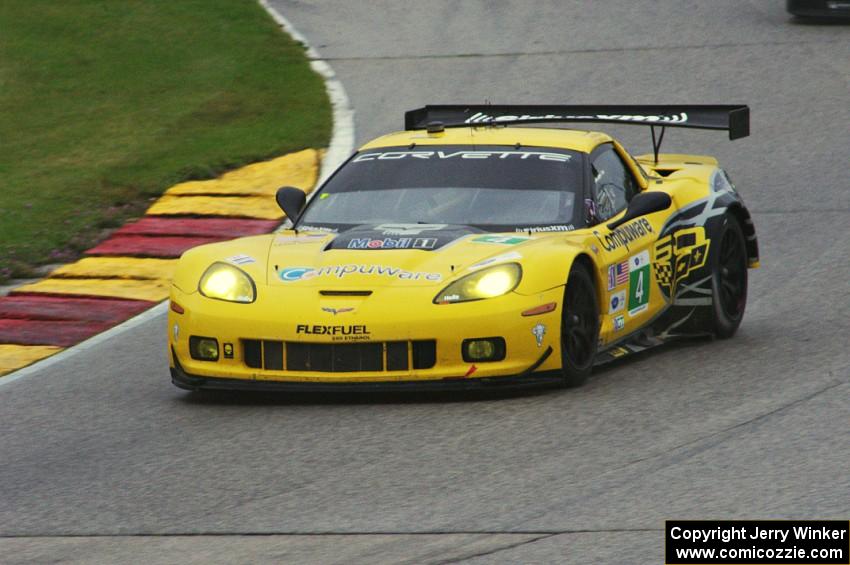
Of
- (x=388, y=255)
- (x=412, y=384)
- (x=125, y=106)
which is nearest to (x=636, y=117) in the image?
(x=388, y=255)

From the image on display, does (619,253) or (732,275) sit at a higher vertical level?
(619,253)

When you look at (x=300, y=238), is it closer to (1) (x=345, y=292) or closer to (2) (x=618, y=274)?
(1) (x=345, y=292)

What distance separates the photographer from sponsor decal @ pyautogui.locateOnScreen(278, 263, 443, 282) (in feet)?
24.0

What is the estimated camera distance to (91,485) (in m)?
6.21

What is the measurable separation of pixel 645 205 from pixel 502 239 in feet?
3.00

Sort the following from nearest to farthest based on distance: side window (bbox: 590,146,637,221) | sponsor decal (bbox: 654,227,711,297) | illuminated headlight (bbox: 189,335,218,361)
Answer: illuminated headlight (bbox: 189,335,218,361) < side window (bbox: 590,146,637,221) < sponsor decal (bbox: 654,227,711,297)

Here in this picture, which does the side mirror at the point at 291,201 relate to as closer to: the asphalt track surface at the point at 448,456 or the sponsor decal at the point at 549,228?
the asphalt track surface at the point at 448,456

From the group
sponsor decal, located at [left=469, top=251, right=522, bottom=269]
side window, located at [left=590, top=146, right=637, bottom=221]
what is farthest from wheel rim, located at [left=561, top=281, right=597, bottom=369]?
side window, located at [left=590, top=146, right=637, bottom=221]

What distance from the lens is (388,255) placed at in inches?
297

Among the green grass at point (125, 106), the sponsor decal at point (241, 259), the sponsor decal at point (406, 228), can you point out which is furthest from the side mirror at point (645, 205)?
the green grass at point (125, 106)

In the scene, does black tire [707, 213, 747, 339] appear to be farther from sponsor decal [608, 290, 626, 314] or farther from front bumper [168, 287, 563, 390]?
front bumper [168, 287, 563, 390]

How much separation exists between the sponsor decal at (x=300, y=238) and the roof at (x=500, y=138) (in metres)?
1.01

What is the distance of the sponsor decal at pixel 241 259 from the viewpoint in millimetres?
7648

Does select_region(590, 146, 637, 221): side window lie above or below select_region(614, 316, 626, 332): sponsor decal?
above
